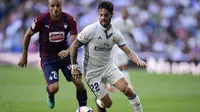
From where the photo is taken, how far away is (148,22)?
107 feet

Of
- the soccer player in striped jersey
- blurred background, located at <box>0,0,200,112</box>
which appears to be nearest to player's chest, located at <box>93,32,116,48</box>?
the soccer player in striped jersey

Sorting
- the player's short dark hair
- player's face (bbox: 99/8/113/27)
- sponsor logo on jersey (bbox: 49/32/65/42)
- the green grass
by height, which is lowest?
the green grass

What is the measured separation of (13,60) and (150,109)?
719 inches

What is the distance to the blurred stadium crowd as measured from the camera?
31609 millimetres

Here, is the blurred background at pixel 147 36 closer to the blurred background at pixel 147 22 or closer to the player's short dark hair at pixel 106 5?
the blurred background at pixel 147 22

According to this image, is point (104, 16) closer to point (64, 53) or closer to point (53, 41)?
point (64, 53)

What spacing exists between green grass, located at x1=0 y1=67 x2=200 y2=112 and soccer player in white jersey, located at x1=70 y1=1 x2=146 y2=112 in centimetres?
242

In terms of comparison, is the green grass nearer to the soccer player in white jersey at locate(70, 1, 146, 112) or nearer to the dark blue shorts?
the dark blue shorts

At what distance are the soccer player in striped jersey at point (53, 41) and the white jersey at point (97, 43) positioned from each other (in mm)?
870

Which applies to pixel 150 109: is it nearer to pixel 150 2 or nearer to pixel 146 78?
pixel 146 78

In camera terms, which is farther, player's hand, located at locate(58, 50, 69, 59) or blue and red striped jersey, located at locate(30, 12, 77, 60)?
blue and red striped jersey, located at locate(30, 12, 77, 60)

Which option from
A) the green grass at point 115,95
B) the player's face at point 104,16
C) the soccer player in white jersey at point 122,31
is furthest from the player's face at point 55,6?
the soccer player in white jersey at point 122,31

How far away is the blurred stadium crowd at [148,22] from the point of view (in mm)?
31609

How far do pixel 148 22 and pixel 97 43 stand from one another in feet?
71.0
